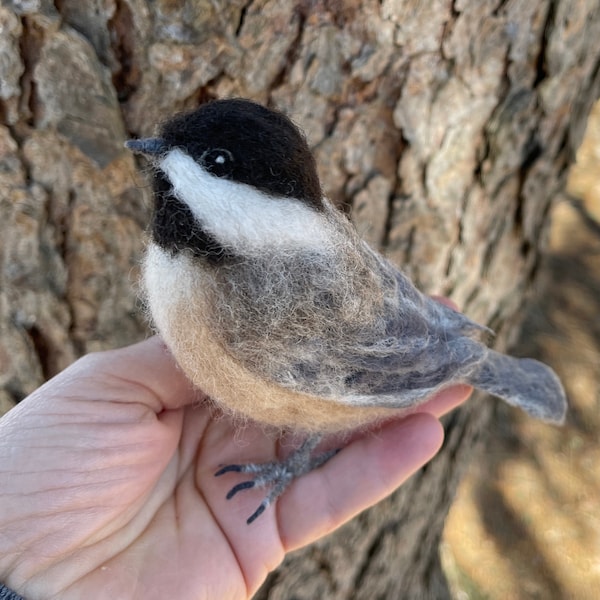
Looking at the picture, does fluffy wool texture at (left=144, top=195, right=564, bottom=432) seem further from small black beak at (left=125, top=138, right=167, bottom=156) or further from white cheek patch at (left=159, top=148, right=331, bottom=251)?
small black beak at (left=125, top=138, right=167, bottom=156)

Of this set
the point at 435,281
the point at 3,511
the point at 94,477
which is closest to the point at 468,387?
the point at 435,281

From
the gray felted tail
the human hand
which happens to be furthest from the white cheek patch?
the gray felted tail

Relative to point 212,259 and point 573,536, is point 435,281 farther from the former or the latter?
point 573,536

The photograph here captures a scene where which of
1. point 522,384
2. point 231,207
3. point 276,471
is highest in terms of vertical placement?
point 231,207

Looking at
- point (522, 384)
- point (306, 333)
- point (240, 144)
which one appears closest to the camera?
point (240, 144)

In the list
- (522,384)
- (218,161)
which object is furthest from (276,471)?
(218,161)

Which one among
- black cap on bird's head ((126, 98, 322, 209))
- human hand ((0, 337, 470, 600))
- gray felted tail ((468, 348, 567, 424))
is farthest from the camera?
gray felted tail ((468, 348, 567, 424))

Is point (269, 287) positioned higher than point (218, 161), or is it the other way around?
point (218, 161)

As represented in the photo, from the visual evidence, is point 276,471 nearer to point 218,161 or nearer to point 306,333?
point 306,333
